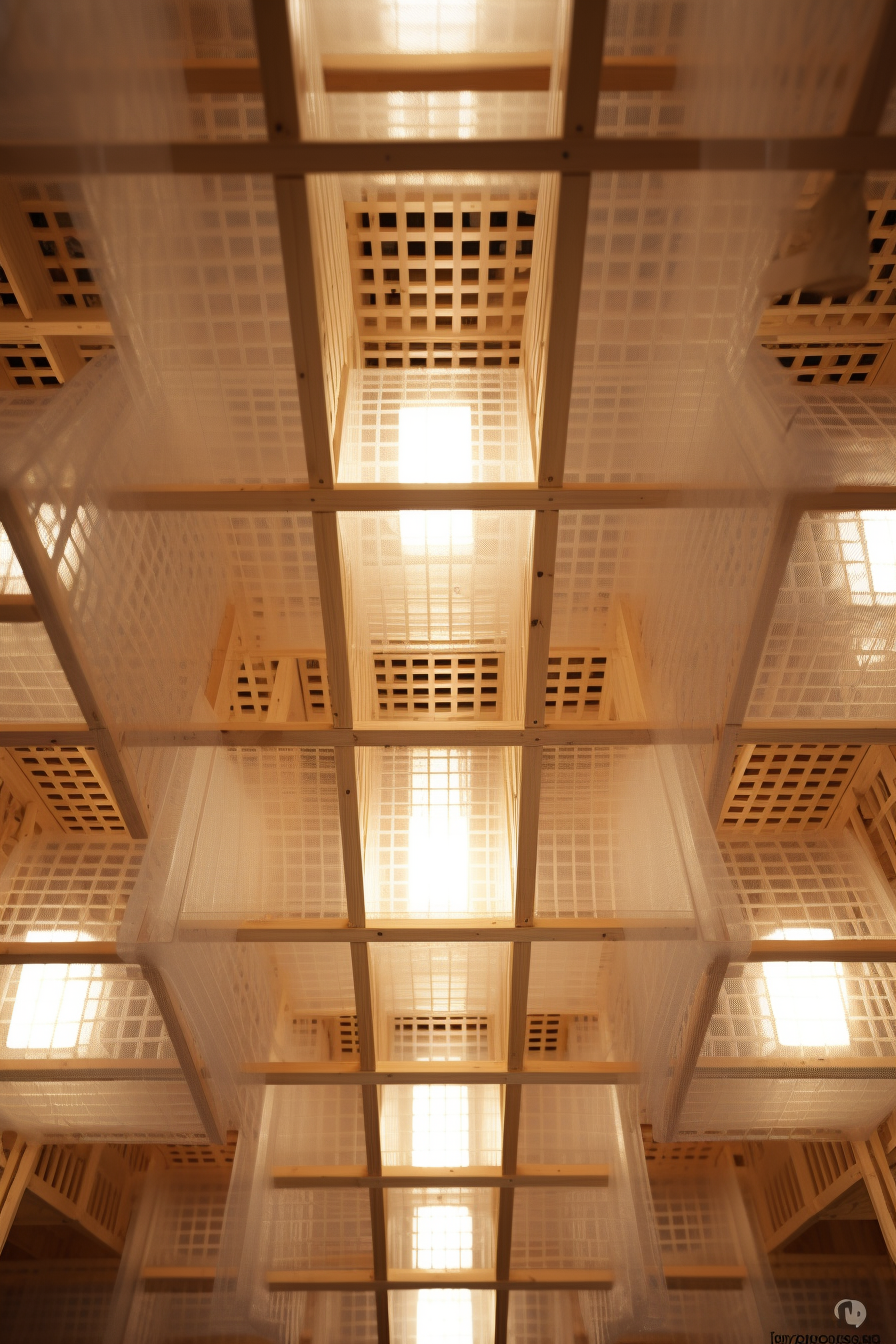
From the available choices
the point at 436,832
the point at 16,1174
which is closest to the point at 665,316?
the point at 436,832

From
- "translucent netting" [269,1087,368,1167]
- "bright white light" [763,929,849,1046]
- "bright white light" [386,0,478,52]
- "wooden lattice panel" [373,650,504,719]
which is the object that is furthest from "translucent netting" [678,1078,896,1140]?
"bright white light" [386,0,478,52]

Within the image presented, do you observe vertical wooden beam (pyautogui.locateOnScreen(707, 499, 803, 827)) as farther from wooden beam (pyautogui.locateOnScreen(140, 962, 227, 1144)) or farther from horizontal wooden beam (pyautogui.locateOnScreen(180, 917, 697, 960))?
wooden beam (pyautogui.locateOnScreen(140, 962, 227, 1144))

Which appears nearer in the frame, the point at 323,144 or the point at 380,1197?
→ the point at 323,144

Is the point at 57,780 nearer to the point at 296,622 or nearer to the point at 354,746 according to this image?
the point at 296,622

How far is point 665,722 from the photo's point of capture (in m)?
4.32

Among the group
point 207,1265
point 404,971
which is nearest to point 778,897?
point 404,971

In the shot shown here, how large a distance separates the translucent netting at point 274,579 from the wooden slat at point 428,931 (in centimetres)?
161

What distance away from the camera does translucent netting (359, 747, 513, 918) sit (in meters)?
5.20

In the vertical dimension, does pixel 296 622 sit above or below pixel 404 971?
above

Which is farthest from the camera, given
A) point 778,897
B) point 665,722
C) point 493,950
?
point 493,950

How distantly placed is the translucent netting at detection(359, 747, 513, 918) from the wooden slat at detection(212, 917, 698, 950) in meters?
0.12

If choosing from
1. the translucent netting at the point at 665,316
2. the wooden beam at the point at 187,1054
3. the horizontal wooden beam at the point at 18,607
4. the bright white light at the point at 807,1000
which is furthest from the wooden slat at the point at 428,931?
the translucent netting at the point at 665,316

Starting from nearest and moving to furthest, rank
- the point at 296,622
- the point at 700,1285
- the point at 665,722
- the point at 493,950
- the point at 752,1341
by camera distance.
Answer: the point at 665,722 → the point at 296,622 → the point at 493,950 → the point at 752,1341 → the point at 700,1285

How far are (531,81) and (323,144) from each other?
3.53ft
